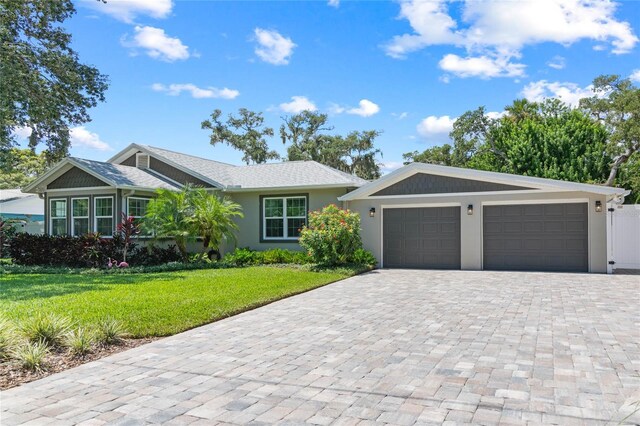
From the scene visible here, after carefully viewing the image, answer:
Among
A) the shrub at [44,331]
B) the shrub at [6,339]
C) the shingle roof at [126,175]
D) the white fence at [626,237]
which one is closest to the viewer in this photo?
the shrub at [6,339]

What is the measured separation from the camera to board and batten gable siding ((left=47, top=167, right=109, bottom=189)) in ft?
51.3

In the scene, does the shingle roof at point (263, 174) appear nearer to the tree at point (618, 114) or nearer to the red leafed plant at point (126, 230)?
the red leafed plant at point (126, 230)

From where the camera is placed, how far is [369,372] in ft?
15.3

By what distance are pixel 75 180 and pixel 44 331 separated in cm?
1198

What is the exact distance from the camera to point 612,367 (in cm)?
473

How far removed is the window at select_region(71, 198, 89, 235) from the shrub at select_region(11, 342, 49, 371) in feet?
39.4

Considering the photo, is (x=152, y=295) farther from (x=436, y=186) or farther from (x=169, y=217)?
(x=436, y=186)

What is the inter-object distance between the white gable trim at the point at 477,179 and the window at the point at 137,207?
276 inches

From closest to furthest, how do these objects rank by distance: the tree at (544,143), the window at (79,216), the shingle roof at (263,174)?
the window at (79,216) → the shingle roof at (263,174) → the tree at (544,143)

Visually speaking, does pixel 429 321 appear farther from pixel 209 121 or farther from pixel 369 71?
pixel 209 121

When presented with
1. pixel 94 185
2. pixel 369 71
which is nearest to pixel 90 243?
pixel 94 185

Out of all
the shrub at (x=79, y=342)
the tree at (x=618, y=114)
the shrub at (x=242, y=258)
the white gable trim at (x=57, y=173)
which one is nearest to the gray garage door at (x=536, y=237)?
the shrub at (x=242, y=258)

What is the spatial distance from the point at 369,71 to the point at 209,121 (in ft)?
80.7

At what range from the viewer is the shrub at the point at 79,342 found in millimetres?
5340
